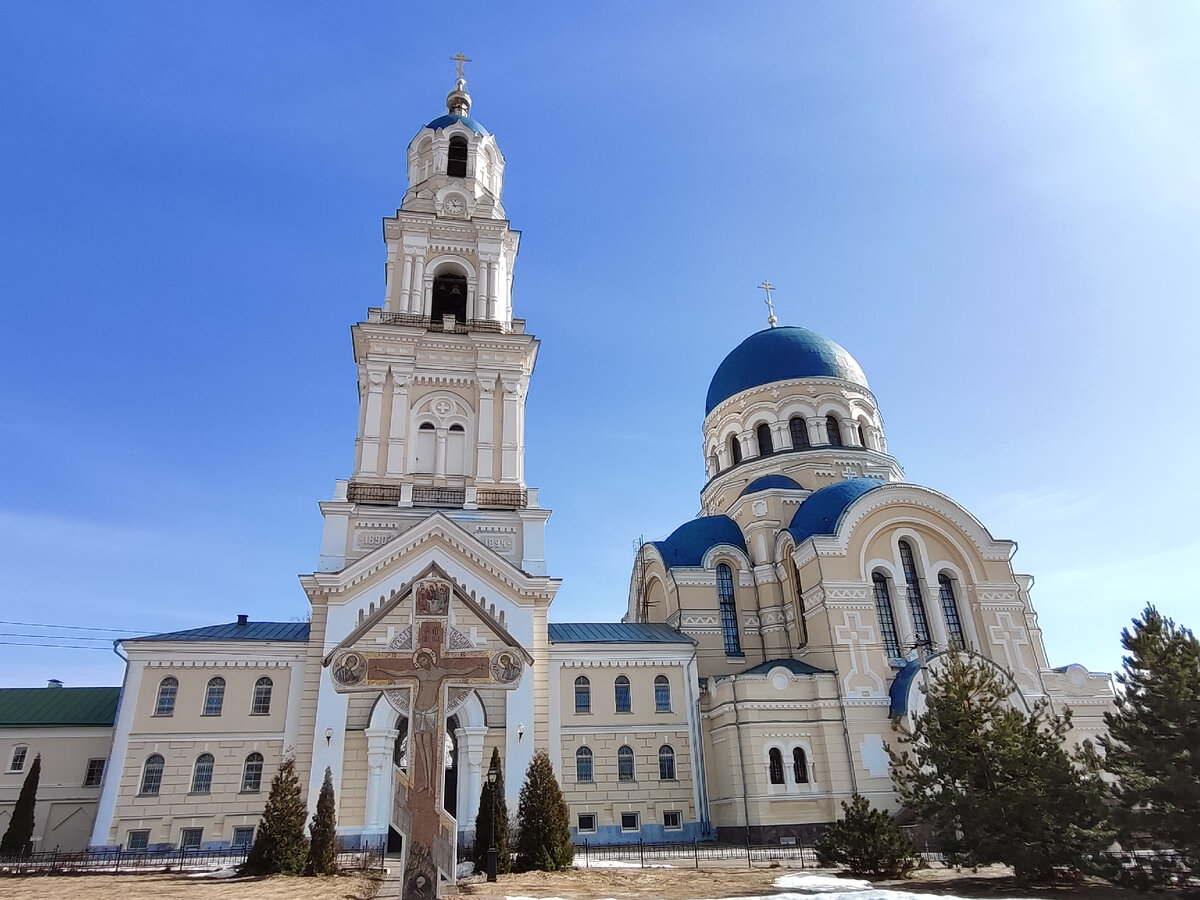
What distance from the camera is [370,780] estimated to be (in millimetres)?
21984

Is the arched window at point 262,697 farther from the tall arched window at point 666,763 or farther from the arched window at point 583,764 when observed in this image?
the tall arched window at point 666,763

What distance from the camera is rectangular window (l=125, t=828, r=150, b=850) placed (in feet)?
70.8

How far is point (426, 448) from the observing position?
2889cm

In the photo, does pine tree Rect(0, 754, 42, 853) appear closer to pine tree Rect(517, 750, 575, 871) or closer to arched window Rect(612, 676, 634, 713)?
pine tree Rect(517, 750, 575, 871)

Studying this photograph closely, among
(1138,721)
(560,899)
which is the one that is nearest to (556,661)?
(560,899)

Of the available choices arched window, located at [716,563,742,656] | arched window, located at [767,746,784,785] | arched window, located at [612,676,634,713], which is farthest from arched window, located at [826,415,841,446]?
arched window, located at [612,676,634,713]

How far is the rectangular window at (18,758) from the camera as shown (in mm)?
25375

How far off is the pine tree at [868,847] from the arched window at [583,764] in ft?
34.9

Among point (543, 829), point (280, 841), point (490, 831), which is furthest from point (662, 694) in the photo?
point (280, 841)

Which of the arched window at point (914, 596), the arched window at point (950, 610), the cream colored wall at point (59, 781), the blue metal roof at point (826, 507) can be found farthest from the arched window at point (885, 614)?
the cream colored wall at point (59, 781)

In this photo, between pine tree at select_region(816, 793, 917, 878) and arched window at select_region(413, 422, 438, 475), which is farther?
arched window at select_region(413, 422, 438, 475)

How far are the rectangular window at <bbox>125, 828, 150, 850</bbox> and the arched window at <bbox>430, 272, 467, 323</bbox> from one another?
20981 mm

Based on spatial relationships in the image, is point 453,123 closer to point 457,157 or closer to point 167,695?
point 457,157

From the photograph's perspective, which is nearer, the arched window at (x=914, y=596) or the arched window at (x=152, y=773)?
the arched window at (x=152, y=773)
